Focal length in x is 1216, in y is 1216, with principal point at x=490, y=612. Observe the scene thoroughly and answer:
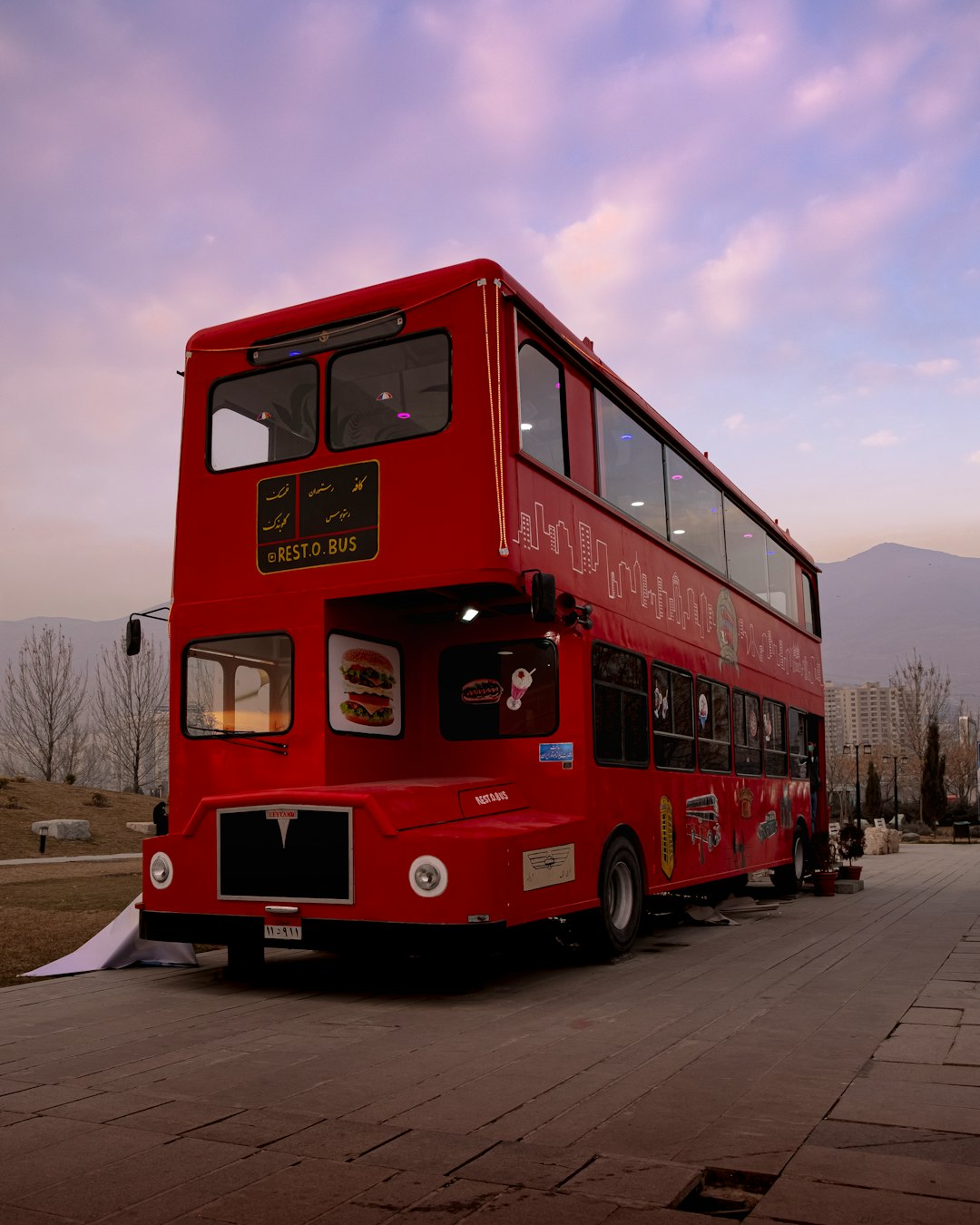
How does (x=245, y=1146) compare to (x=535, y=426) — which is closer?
(x=245, y=1146)

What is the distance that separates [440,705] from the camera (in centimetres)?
1019

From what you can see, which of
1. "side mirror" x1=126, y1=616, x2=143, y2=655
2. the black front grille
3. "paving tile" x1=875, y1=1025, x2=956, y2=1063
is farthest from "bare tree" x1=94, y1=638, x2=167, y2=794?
"paving tile" x1=875, y1=1025, x2=956, y2=1063

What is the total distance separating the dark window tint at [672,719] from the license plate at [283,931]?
435cm

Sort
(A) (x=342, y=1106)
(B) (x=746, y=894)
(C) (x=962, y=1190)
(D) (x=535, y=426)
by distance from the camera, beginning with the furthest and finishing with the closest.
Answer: (B) (x=746, y=894)
(D) (x=535, y=426)
(A) (x=342, y=1106)
(C) (x=962, y=1190)

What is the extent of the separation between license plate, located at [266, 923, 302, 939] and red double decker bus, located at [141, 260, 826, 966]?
0.07 feet

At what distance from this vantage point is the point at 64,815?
3475 centimetres

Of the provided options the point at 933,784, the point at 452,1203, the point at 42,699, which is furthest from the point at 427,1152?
the point at 42,699

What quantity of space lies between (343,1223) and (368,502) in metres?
6.07

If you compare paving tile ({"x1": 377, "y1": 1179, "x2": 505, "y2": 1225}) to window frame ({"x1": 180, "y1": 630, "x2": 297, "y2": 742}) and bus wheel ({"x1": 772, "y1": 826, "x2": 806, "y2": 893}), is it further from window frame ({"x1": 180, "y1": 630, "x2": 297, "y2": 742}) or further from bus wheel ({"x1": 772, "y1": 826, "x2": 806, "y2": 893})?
bus wheel ({"x1": 772, "y1": 826, "x2": 806, "y2": 893})

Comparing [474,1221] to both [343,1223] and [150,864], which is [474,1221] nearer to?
[343,1223]

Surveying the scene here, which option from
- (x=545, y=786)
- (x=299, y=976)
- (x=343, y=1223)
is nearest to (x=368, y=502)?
(x=545, y=786)

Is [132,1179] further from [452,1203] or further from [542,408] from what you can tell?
[542,408]

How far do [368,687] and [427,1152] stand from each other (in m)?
5.37

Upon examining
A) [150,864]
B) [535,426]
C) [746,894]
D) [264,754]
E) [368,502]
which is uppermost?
[535,426]
